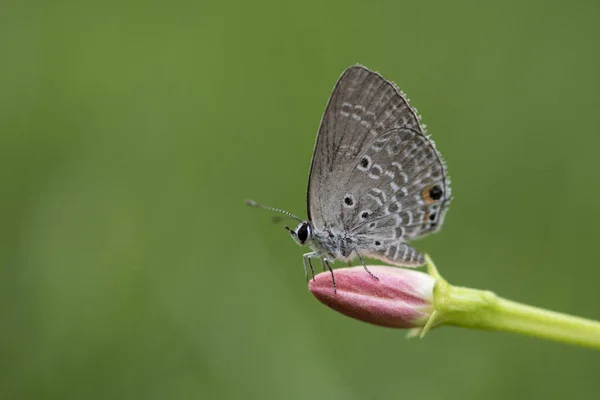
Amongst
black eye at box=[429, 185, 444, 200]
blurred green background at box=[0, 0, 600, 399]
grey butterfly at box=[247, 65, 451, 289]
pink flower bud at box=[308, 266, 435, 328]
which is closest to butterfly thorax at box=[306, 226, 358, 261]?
grey butterfly at box=[247, 65, 451, 289]

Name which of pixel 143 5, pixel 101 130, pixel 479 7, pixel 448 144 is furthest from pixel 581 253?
pixel 143 5

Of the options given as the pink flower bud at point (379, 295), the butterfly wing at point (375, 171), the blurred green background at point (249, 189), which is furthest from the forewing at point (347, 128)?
the blurred green background at point (249, 189)

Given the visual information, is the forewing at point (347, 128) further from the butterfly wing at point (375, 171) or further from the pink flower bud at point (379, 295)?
the pink flower bud at point (379, 295)

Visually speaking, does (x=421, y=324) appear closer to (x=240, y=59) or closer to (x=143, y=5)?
(x=240, y=59)

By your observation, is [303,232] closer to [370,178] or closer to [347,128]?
[370,178]

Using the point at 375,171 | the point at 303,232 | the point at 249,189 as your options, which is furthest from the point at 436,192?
the point at 249,189

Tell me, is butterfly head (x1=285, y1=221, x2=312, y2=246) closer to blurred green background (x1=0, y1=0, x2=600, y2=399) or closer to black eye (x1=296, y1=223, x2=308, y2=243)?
black eye (x1=296, y1=223, x2=308, y2=243)
